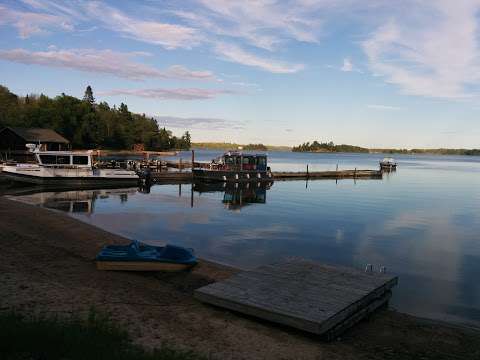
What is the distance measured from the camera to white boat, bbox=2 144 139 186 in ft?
129

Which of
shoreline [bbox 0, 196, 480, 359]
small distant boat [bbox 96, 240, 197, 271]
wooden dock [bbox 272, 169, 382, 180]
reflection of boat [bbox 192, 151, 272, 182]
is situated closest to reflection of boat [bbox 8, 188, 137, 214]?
reflection of boat [bbox 192, 151, 272, 182]

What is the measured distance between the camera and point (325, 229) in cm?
2477

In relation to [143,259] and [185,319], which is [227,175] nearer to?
[143,259]

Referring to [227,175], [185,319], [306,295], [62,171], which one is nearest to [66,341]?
[185,319]

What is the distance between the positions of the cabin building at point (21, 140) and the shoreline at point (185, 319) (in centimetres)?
4799

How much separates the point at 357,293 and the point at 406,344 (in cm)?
166

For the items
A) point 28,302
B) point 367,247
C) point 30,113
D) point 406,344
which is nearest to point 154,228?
point 367,247

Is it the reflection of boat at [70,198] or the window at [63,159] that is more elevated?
the window at [63,159]

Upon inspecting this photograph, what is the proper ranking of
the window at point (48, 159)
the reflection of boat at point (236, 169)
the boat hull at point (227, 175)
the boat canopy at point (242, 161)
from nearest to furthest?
the window at point (48, 159)
the boat hull at point (227, 175)
the reflection of boat at point (236, 169)
the boat canopy at point (242, 161)

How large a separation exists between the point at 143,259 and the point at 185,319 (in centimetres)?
421

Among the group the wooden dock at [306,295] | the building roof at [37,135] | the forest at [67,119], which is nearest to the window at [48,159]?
the building roof at [37,135]

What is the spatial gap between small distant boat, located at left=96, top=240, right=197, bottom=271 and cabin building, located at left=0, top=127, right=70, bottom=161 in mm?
48547

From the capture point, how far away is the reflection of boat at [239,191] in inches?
1459

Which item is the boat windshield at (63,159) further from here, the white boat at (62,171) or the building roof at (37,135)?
the building roof at (37,135)
